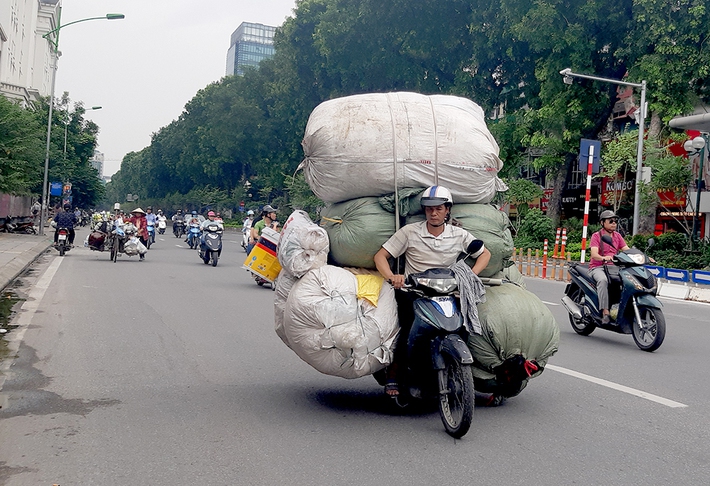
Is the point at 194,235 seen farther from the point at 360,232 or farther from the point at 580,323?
the point at 360,232

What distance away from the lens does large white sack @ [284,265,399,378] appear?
5.09 m

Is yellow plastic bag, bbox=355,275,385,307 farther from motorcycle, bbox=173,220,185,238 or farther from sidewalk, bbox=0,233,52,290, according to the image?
motorcycle, bbox=173,220,185,238

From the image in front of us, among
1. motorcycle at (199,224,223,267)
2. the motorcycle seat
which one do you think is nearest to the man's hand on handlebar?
the motorcycle seat

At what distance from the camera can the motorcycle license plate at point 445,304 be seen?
4914 mm

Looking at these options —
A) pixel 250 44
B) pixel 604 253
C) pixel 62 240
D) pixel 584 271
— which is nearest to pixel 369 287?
pixel 604 253

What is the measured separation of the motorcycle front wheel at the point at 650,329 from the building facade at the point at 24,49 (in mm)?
32961

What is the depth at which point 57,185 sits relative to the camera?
45656 mm

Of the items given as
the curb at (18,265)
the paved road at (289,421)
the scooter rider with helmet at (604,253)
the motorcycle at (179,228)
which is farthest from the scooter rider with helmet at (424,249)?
the motorcycle at (179,228)

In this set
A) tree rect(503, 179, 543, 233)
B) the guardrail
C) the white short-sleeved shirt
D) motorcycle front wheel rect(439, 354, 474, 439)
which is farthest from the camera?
tree rect(503, 179, 543, 233)

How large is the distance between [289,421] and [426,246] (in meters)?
1.48

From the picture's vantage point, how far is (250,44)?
18850 centimetres

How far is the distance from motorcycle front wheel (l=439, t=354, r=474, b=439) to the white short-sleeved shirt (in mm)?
670

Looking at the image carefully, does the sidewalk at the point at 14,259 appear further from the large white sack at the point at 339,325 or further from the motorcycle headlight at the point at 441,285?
the motorcycle headlight at the point at 441,285

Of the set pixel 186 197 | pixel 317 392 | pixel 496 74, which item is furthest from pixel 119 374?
pixel 186 197
